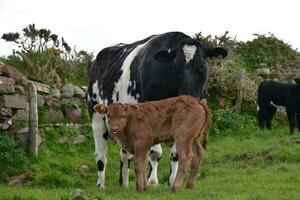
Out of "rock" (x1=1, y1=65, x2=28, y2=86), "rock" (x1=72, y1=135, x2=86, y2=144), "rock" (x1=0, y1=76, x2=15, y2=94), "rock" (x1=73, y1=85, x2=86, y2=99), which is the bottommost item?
"rock" (x1=72, y1=135, x2=86, y2=144)

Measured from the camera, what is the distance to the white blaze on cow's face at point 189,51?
10274mm

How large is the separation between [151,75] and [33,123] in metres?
5.34

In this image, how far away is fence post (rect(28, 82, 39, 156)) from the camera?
14766 mm

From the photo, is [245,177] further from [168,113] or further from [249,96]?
[249,96]

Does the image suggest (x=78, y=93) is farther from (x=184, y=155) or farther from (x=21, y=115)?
(x=184, y=155)

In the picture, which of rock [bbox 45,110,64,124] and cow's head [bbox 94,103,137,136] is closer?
cow's head [bbox 94,103,137,136]

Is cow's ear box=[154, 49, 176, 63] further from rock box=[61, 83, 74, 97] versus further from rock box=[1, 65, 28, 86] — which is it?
rock box=[61, 83, 74, 97]

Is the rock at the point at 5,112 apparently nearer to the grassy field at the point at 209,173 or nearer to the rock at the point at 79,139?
the grassy field at the point at 209,173

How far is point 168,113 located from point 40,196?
2339 mm

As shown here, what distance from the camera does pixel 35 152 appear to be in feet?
48.5

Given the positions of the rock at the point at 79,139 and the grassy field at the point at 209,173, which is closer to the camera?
the grassy field at the point at 209,173

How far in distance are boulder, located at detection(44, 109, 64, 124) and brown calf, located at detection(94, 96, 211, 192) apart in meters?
7.52

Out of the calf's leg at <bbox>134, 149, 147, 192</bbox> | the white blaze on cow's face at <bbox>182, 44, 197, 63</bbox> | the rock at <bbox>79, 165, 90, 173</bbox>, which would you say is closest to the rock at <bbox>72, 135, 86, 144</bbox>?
the rock at <bbox>79, 165, 90, 173</bbox>

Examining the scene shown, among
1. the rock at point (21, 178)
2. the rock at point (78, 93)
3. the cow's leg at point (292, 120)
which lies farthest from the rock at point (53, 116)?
the cow's leg at point (292, 120)
